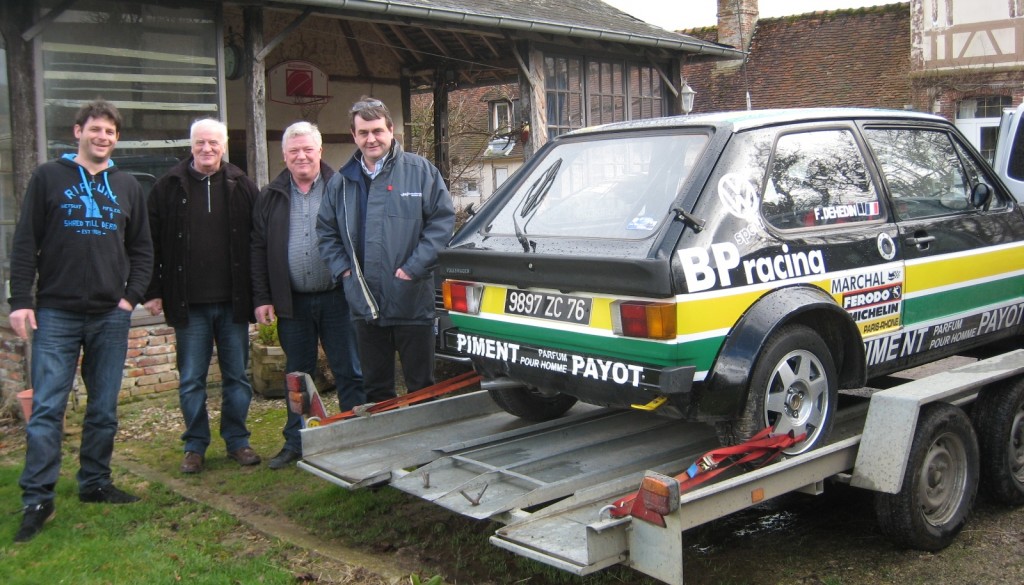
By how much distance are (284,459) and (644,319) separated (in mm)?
2873

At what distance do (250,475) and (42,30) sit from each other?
13.4 ft

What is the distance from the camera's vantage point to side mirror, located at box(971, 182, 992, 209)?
5020 millimetres

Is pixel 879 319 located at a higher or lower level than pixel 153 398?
higher

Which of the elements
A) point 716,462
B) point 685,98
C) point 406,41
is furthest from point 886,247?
→ point 406,41

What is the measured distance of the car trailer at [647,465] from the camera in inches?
127

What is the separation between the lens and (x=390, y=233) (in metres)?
4.93

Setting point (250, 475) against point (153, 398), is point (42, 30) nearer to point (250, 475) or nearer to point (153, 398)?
point (153, 398)

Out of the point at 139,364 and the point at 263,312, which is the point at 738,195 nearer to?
the point at 263,312

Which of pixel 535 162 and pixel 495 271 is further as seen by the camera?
pixel 535 162

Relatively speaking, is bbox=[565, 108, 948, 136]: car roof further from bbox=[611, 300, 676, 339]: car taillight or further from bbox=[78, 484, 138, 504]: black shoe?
bbox=[78, 484, 138, 504]: black shoe

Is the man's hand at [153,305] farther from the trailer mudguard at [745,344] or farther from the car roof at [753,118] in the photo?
the trailer mudguard at [745,344]

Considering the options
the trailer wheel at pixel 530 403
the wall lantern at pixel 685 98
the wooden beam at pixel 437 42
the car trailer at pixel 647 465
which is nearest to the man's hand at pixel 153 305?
the car trailer at pixel 647 465

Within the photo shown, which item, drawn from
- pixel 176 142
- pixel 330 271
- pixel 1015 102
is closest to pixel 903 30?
pixel 1015 102

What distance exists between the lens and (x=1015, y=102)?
65.4 feet
